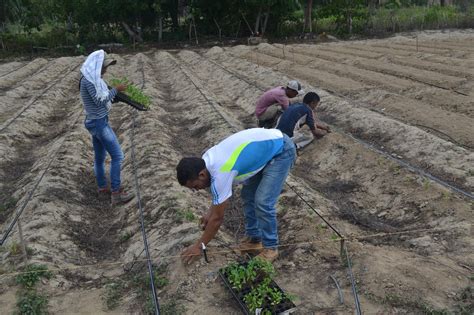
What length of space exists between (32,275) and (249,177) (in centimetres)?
203

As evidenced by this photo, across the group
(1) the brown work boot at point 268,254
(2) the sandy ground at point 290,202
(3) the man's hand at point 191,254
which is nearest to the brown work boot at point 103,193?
(2) the sandy ground at point 290,202

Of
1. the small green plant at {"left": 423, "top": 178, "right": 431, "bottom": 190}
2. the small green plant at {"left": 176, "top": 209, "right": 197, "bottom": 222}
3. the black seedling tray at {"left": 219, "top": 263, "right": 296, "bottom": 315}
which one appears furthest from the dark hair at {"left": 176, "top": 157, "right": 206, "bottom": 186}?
the small green plant at {"left": 423, "top": 178, "right": 431, "bottom": 190}

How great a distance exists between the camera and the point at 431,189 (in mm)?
5312

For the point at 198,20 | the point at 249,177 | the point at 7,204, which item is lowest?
the point at 7,204

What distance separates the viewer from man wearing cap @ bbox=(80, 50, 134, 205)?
4805 millimetres

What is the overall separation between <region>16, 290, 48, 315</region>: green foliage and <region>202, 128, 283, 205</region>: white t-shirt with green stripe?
5.38 ft

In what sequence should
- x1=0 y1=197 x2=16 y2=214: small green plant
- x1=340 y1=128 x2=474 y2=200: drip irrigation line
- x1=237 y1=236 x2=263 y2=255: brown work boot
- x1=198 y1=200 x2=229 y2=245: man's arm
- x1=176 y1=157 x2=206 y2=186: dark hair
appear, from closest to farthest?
x1=176 y1=157 x2=206 y2=186: dark hair
x1=198 y1=200 x2=229 y2=245: man's arm
x1=237 y1=236 x2=263 y2=255: brown work boot
x1=340 y1=128 x2=474 y2=200: drip irrigation line
x1=0 y1=197 x2=16 y2=214: small green plant

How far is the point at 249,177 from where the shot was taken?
3.44 metres

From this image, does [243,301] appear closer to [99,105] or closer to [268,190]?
[268,190]

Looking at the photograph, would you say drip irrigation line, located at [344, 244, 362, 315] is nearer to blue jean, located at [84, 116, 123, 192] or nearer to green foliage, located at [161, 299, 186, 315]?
green foliage, located at [161, 299, 186, 315]

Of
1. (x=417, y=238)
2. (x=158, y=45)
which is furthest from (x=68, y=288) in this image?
(x=158, y=45)

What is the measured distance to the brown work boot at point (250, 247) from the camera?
3.94 m

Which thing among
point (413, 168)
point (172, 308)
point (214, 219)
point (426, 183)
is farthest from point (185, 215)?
point (413, 168)

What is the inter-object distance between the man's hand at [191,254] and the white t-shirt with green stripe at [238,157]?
0.59m
